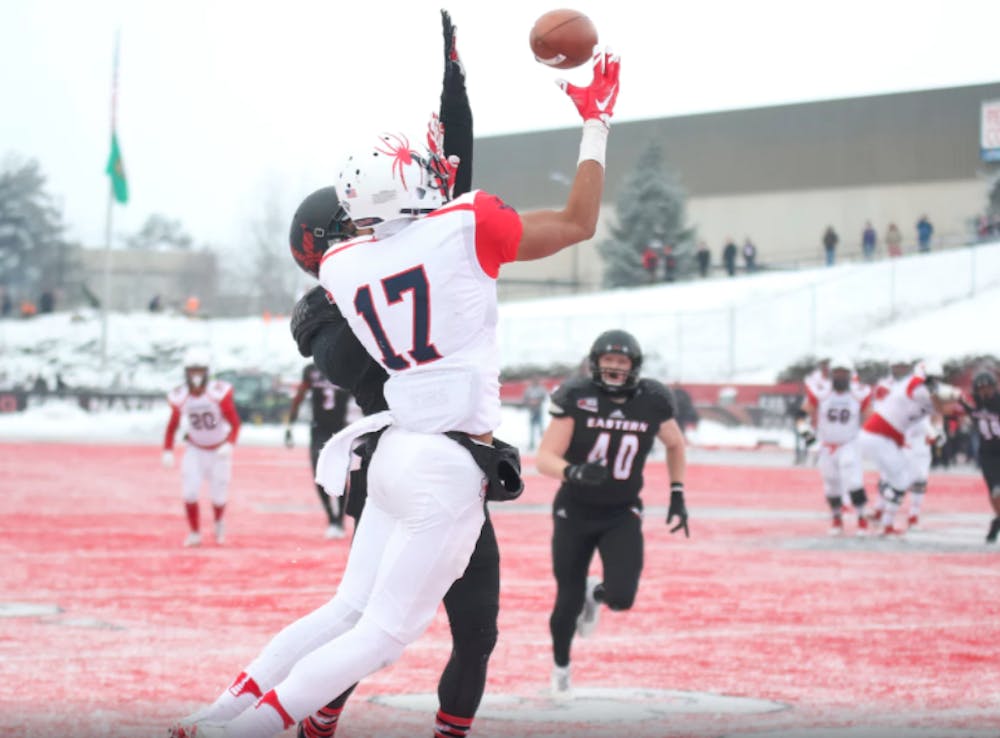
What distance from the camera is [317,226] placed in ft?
15.4

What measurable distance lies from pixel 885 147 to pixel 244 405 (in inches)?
947

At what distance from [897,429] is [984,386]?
3.42ft

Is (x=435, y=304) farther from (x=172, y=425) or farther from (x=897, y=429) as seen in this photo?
(x=897, y=429)

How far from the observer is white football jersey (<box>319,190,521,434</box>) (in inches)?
159

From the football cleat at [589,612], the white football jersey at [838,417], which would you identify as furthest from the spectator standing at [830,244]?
the football cleat at [589,612]

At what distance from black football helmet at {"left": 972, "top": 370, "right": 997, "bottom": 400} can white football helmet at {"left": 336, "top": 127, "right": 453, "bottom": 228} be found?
10.6 m

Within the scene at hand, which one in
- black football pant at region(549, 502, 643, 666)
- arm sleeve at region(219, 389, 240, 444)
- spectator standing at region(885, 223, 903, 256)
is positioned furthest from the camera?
spectator standing at region(885, 223, 903, 256)

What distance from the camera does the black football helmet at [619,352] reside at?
275 inches

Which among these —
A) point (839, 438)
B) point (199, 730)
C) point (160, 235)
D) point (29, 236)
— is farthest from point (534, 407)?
point (160, 235)

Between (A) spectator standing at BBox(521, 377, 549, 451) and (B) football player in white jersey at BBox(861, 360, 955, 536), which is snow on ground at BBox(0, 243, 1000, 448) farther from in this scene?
(B) football player in white jersey at BBox(861, 360, 955, 536)

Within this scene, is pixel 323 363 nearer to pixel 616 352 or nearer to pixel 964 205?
pixel 616 352

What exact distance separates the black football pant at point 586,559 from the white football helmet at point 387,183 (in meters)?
2.85

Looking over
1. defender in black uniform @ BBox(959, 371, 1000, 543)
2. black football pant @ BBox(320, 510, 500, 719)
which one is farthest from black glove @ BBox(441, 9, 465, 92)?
defender in black uniform @ BBox(959, 371, 1000, 543)

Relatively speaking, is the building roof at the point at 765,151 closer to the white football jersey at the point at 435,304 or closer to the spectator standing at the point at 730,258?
the spectator standing at the point at 730,258
